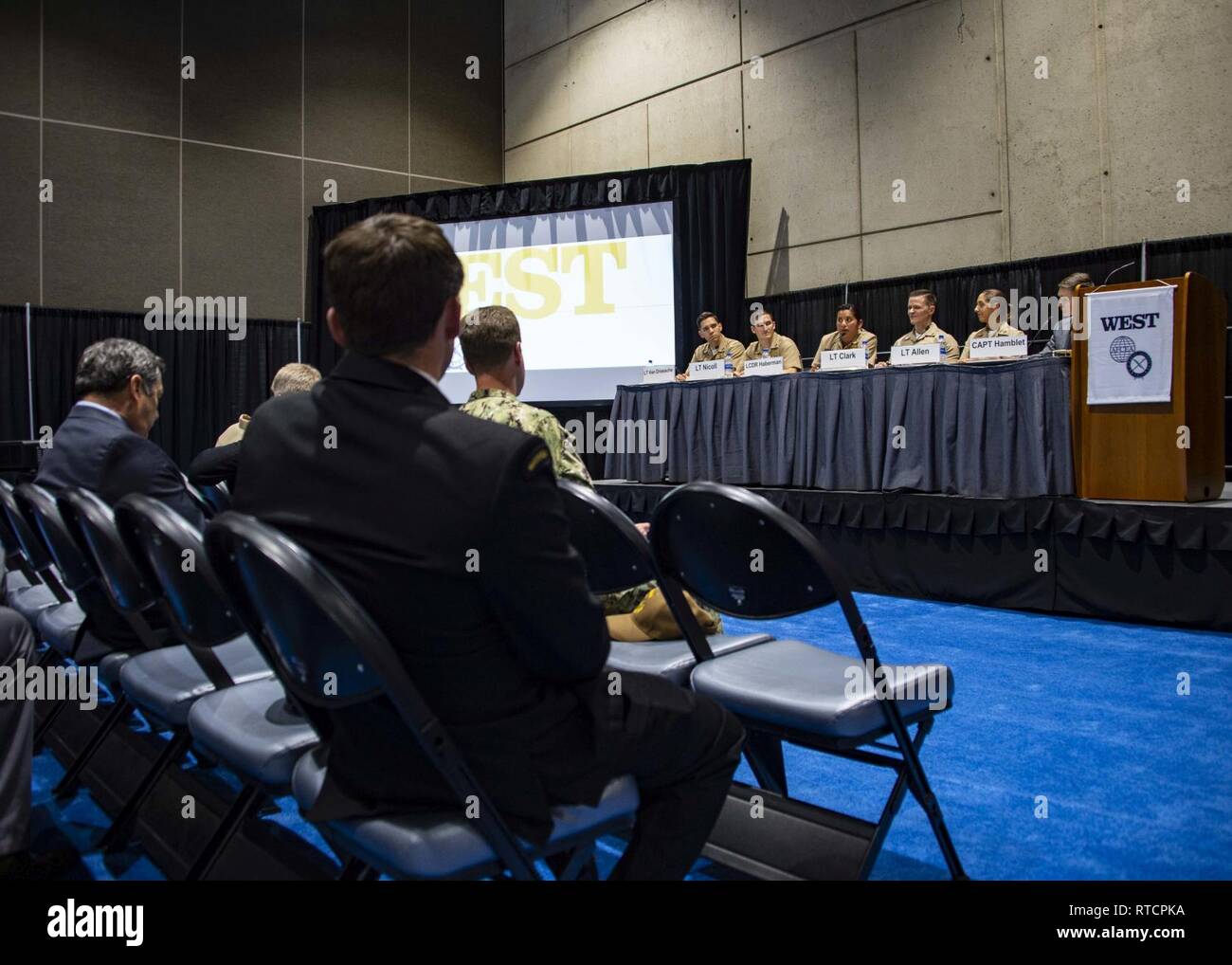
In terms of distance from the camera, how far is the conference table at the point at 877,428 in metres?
4.39

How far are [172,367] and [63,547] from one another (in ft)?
23.3

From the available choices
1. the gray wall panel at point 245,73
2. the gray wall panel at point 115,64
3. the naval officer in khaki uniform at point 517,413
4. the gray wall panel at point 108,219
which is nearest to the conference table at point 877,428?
the naval officer in khaki uniform at point 517,413

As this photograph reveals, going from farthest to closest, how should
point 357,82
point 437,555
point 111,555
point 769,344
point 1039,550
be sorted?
point 357,82
point 769,344
point 1039,550
point 111,555
point 437,555

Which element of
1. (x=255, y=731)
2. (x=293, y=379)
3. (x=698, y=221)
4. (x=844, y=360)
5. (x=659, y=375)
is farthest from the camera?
(x=698, y=221)

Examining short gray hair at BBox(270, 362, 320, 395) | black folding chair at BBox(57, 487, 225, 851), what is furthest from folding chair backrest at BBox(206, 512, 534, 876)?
short gray hair at BBox(270, 362, 320, 395)

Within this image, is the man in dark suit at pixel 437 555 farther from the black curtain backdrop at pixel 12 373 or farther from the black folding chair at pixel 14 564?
the black curtain backdrop at pixel 12 373

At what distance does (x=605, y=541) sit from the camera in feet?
5.54

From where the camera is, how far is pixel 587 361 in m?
8.19

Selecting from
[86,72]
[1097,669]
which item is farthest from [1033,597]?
[86,72]

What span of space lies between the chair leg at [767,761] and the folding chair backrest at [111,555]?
118cm

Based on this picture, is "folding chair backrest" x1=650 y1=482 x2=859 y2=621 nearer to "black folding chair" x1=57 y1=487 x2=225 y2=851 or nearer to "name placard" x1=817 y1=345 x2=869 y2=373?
"black folding chair" x1=57 y1=487 x2=225 y2=851

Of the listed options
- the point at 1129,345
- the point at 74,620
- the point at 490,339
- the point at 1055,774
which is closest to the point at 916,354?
the point at 1129,345

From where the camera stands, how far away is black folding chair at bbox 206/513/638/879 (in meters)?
1.02

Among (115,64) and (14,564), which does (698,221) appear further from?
(14,564)
